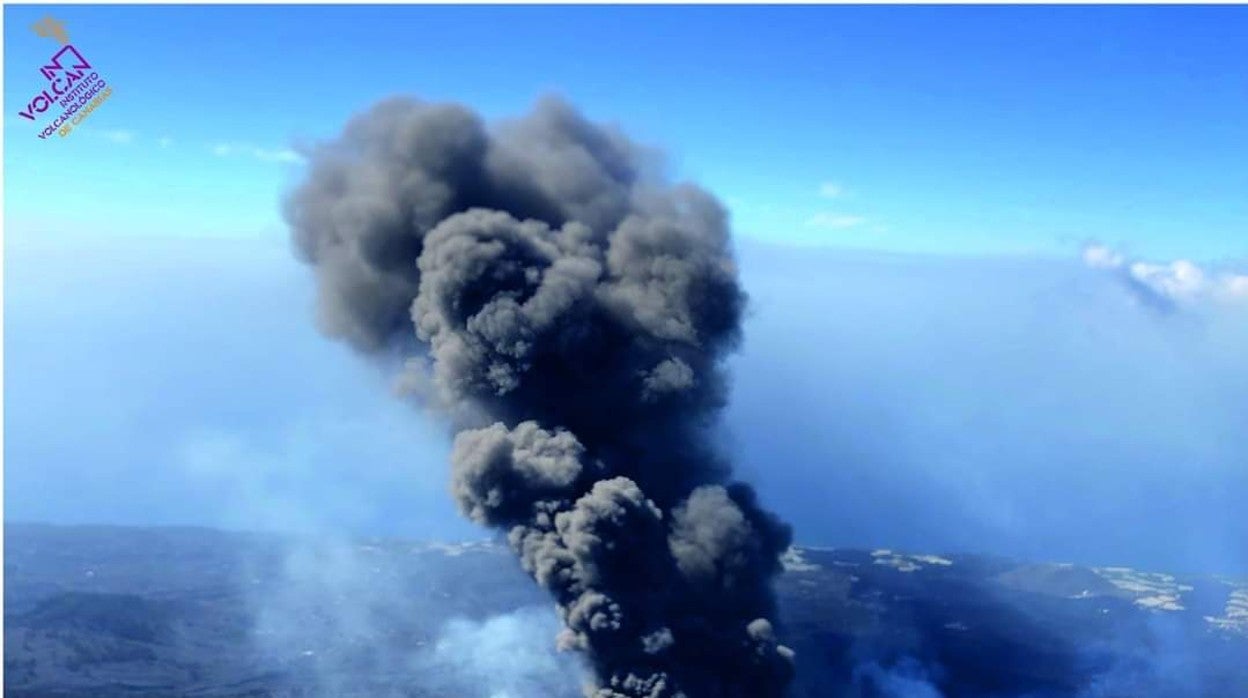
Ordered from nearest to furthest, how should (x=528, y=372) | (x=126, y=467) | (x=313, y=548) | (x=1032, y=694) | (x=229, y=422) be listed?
(x=528, y=372) → (x=1032, y=694) → (x=313, y=548) → (x=126, y=467) → (x=229, y=422)

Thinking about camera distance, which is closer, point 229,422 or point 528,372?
point 528,372

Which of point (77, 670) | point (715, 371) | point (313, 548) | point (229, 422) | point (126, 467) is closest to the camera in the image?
point (715, 371)

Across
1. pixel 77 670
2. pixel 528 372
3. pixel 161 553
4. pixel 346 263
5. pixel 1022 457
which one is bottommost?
pixel 77 670

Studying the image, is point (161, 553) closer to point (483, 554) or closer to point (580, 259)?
point (483, 554)

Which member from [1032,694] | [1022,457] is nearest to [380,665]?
[1032,694]

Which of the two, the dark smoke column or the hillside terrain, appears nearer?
the dark smoke column

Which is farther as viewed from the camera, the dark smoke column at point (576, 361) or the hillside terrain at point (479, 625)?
the hillside terrain at point (479, 625)

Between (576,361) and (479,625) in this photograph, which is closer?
(576,361)

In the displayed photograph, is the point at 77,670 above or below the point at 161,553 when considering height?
below
